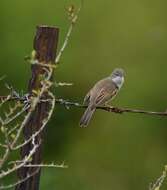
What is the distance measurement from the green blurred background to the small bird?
24.4ft

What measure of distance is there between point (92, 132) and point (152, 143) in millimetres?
838

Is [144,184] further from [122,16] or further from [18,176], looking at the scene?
[18,176]

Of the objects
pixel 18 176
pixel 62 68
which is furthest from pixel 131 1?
pixel 18 176

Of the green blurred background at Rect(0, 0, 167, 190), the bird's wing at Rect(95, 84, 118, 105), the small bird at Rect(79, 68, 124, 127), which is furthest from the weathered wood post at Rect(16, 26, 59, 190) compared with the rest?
the green blurred background at Rect(0, 0, 167, 190)

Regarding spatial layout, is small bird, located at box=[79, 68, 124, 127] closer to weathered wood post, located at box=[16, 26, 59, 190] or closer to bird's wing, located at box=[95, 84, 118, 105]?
bird's wing, located at box=[95, 84, 118, 105]

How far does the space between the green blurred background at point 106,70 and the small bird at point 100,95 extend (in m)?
7.43

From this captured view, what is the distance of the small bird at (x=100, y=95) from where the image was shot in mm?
5529

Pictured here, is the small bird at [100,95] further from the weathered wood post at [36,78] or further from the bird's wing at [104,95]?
the weathered wood post at [36,78]

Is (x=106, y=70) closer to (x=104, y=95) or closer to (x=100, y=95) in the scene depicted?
(x=104, y=95)

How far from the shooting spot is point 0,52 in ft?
47.5

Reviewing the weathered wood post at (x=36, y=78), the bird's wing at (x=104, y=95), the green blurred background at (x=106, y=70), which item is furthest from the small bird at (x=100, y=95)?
the green blurred background at (x=106, y=70)

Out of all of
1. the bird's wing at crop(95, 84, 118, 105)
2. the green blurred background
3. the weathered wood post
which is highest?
the weathered wood post

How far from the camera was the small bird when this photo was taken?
5.53 meters

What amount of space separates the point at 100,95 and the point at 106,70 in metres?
8.57
